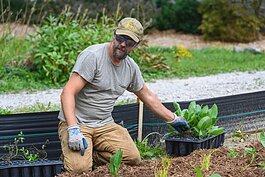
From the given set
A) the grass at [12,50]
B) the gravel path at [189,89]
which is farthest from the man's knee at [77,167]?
the grass at [12,50]

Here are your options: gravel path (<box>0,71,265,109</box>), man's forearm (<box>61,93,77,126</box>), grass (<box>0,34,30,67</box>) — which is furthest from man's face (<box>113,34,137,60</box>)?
grass (<box>0,34,30,67</box>)

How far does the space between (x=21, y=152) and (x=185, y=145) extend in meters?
1.24

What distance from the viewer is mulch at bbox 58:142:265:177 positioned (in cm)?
403

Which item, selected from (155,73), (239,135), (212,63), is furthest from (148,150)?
(212,63)

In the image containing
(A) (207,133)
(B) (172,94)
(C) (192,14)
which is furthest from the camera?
(C) (192,14)

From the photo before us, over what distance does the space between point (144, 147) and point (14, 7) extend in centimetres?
1419

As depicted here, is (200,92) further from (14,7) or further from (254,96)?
(14,7)

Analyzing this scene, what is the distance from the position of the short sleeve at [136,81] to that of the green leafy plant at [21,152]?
0.80 metres

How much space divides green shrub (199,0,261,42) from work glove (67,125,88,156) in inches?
554

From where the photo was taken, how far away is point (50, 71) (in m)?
9.75

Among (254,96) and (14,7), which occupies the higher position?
(14,7)

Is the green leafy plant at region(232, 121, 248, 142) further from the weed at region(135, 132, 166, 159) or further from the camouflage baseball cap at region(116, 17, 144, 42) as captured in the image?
the camouflage baseball cap at region(116, 17, 144, 42)

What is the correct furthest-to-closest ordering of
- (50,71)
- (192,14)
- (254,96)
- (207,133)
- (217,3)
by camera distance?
(192,14) → (217,3) → (50,71) → (254,96) → (207,133)

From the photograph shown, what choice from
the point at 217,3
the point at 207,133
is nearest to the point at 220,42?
the point at 217,3
